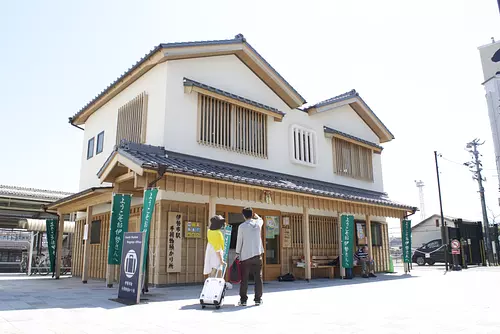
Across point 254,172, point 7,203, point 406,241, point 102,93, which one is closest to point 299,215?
point 254,172

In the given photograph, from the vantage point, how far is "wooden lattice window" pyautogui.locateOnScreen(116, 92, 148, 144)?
11.9 m

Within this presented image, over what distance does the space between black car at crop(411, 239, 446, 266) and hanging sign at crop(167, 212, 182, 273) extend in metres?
20.9

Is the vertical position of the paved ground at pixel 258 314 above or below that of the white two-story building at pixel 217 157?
below

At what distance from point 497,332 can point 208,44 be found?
10.3m

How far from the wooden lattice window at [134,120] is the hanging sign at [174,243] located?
104 inches

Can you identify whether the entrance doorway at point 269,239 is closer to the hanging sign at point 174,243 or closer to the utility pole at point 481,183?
the hanging sign at point 174,243

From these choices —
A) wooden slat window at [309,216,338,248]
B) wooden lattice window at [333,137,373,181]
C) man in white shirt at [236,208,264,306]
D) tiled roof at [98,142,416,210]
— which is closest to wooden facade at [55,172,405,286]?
wooden slat window at [309,216,338,248]

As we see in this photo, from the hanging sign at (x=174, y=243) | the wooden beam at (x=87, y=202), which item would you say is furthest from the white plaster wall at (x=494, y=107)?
the wooden beam at (x=87, y=202)

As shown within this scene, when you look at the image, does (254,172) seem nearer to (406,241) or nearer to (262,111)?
(262,111)

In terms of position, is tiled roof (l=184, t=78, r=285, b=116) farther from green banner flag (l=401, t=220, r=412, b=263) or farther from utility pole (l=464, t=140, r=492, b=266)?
utility pole (l=464, t=140, r=492, b=266)

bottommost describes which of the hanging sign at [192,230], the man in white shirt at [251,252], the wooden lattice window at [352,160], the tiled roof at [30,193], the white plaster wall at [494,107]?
the man in white shirt at [251,252]

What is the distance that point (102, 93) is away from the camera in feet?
45.9

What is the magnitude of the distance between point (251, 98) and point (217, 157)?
9.23 feet

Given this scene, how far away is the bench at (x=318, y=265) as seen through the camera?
13258 mm
